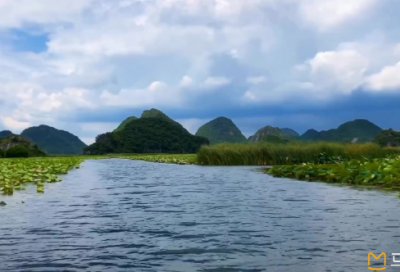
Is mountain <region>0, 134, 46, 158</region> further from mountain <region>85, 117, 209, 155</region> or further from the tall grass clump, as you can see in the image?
mountain <region>85, 117, 209, 155</region>

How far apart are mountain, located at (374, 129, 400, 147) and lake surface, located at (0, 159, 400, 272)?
83378 mm

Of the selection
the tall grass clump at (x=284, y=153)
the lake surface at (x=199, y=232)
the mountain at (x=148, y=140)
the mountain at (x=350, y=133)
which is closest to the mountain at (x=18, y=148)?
the tall grass clump at (x=284, y=153)

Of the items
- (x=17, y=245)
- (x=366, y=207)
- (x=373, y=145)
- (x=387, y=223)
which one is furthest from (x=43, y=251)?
(x=373, y=145)

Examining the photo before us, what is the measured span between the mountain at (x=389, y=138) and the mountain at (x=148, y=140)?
6946 cm

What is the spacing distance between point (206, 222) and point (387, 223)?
3747 millimetres

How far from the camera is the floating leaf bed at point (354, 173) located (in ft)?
57.0

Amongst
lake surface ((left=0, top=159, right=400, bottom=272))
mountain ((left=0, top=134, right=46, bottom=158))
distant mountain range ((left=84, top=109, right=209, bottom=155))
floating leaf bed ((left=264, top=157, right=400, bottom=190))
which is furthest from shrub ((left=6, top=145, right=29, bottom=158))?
distant mountain range ((left=84, top=109, right=209, bottom=155))

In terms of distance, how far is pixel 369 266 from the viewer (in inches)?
246

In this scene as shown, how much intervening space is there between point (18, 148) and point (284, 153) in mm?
45477

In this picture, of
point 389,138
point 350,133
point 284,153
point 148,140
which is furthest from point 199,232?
point 350,133

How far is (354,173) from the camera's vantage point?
19609 mm

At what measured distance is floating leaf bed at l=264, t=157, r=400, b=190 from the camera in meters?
17.4

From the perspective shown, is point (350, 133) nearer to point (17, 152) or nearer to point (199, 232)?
point (17, 152)

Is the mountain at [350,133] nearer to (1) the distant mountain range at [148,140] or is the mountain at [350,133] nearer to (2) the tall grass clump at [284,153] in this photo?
(1) the distant mountain range at [148,140]
